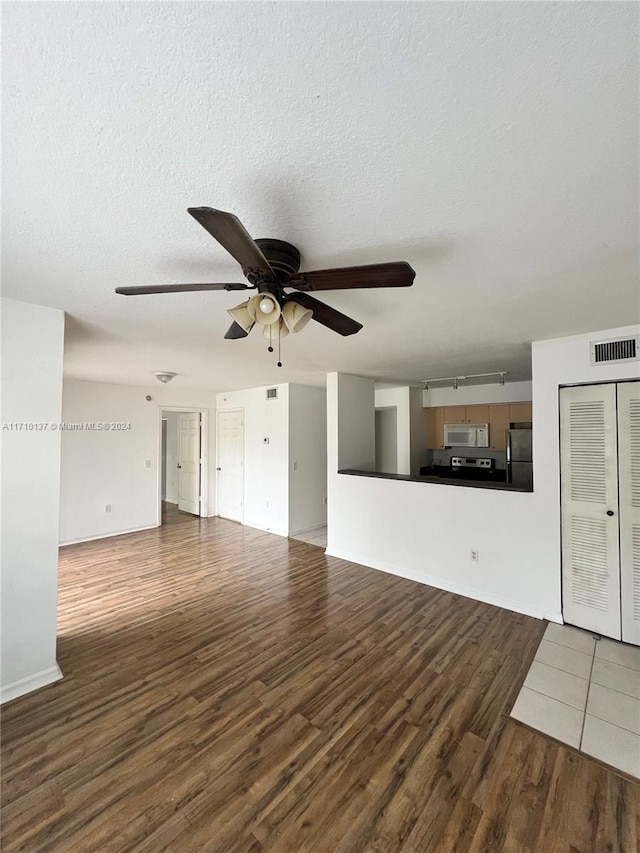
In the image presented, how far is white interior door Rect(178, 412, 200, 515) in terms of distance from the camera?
666cm

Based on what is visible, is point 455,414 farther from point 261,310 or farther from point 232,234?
point 232,234

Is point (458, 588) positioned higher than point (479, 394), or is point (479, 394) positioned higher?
point (479, 394)

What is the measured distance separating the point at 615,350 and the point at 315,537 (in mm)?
4235

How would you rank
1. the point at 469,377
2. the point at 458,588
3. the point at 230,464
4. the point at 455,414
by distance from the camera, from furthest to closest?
the point at 230,464 < the point at 455,414 < the point at 469,377 < the point at 458,588

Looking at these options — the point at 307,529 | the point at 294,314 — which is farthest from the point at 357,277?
the point at 307,529

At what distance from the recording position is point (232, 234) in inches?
40.7

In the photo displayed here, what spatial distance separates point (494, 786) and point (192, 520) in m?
5.74

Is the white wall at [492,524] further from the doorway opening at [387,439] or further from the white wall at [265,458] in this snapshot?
the doorway opening at [387,439]

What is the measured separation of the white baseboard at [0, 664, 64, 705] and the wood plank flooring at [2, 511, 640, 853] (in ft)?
0.21

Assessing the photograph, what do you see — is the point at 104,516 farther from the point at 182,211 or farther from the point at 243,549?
the point at 182,211

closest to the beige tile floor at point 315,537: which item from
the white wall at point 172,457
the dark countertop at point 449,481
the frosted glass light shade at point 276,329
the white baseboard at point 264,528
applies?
the white baseboard at point 264,528

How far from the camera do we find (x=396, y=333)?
2852 millimetres

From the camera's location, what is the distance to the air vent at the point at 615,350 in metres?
2.62

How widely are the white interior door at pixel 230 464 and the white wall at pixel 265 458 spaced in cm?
14
